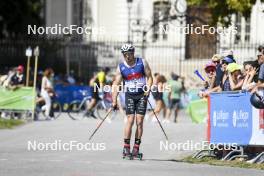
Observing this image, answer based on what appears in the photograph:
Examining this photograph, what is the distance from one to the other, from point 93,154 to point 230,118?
290 cm

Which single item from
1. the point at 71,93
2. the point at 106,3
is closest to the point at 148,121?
the point at 71,93

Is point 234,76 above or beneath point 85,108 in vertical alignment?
above

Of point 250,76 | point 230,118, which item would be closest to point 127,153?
point 230,118

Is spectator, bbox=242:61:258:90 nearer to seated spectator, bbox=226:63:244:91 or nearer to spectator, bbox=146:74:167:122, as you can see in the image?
seated spectator, bbox=226:63:244:91

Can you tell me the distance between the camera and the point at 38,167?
48.3ft

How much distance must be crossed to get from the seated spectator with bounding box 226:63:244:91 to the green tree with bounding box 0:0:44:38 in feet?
108

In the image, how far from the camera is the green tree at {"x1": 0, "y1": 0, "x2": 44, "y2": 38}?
49719 millimetres

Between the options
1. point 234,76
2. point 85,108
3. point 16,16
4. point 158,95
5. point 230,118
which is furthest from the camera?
point 16,16

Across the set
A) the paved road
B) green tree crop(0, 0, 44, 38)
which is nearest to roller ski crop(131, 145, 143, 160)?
the paved road

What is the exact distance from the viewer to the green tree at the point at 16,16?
49.7 meters

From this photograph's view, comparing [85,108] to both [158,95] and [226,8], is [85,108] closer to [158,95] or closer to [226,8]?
[158,95]

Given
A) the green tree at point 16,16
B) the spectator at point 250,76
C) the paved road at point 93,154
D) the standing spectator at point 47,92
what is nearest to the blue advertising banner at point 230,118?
the spectator at point 250,76

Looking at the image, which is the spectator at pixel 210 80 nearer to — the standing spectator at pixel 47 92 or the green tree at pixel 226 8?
the green tree at pixel 226 8

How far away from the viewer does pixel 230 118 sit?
1672 centimetres
